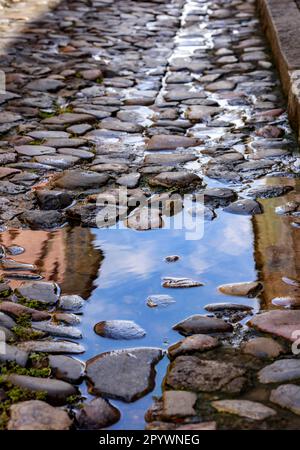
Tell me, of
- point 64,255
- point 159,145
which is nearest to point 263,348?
point 64,255

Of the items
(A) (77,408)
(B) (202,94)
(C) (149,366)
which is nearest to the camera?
(A) (77,408)

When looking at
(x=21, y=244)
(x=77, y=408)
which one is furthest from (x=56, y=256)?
(x=77, y=408)

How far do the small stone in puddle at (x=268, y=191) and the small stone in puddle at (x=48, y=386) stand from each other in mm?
1689

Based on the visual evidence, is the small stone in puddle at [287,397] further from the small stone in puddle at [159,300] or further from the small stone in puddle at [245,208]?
the small stone in puddle at [245,208]

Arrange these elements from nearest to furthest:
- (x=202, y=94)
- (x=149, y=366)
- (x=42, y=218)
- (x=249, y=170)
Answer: (x=149, y=366) → (x=42, y=218) → (x=249, y=170) → (x=202, y=94)

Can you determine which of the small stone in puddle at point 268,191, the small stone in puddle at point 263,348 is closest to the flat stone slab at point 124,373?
the small stone in puddle at point 263,348

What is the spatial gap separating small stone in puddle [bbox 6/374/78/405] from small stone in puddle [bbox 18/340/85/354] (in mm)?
155

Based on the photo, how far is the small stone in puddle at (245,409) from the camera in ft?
6.41

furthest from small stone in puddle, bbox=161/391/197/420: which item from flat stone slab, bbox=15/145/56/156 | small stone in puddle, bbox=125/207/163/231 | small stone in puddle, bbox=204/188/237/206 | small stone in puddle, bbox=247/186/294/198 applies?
flat stone slab, bbox=15/145/56/156

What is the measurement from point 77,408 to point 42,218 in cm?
142

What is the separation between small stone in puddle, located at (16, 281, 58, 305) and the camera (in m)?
2.61

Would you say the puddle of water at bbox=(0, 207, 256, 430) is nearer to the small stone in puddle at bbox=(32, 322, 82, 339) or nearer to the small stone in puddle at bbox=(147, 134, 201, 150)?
the small stone in puddle at bbox=(32, 322, 82, 339)

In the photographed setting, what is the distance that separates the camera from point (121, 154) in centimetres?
424

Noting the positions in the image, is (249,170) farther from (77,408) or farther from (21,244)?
(77,408)
